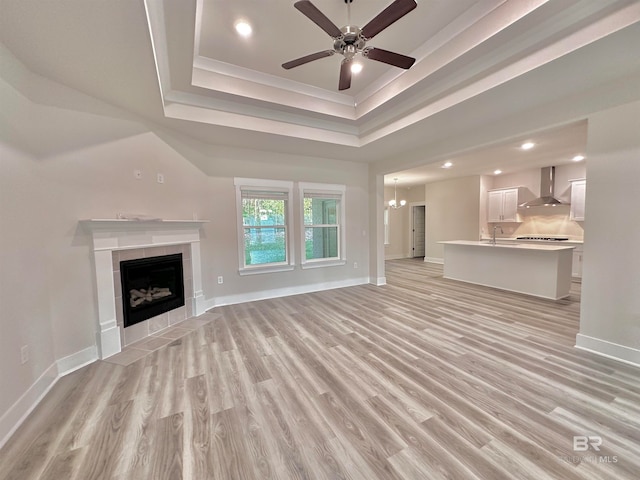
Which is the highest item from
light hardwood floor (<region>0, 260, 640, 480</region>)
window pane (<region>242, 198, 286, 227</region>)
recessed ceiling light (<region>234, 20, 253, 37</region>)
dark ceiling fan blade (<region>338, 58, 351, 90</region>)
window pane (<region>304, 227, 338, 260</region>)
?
recessed ceiling light (<region>234, 20, 253, 37</region>)

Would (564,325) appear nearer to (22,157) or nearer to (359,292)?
(359,292)

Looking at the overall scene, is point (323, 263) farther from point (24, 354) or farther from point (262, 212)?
point (24, 354)

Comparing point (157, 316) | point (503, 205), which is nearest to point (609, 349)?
point (157, 316)

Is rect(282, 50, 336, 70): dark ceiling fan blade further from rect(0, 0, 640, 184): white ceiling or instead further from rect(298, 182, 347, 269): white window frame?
rect(298, 182, 347, 269): white window frame

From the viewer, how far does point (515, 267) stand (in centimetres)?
496

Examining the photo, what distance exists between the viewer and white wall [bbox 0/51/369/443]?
1.87m

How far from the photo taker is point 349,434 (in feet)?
5.41

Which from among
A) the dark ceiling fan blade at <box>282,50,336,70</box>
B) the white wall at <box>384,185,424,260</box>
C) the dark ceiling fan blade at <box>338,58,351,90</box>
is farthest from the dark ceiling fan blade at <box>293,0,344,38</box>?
the white wall at <box>384,185,424,260</box>

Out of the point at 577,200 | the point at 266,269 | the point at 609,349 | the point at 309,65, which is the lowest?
the point at 609,349

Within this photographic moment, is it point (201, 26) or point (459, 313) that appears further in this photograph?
point (459, 313)

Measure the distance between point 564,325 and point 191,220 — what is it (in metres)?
5.30

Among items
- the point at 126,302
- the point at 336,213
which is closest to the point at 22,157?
the point at 126,302

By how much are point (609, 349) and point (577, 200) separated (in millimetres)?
5288

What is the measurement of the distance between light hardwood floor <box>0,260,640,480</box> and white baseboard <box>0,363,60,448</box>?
0.16 ft
